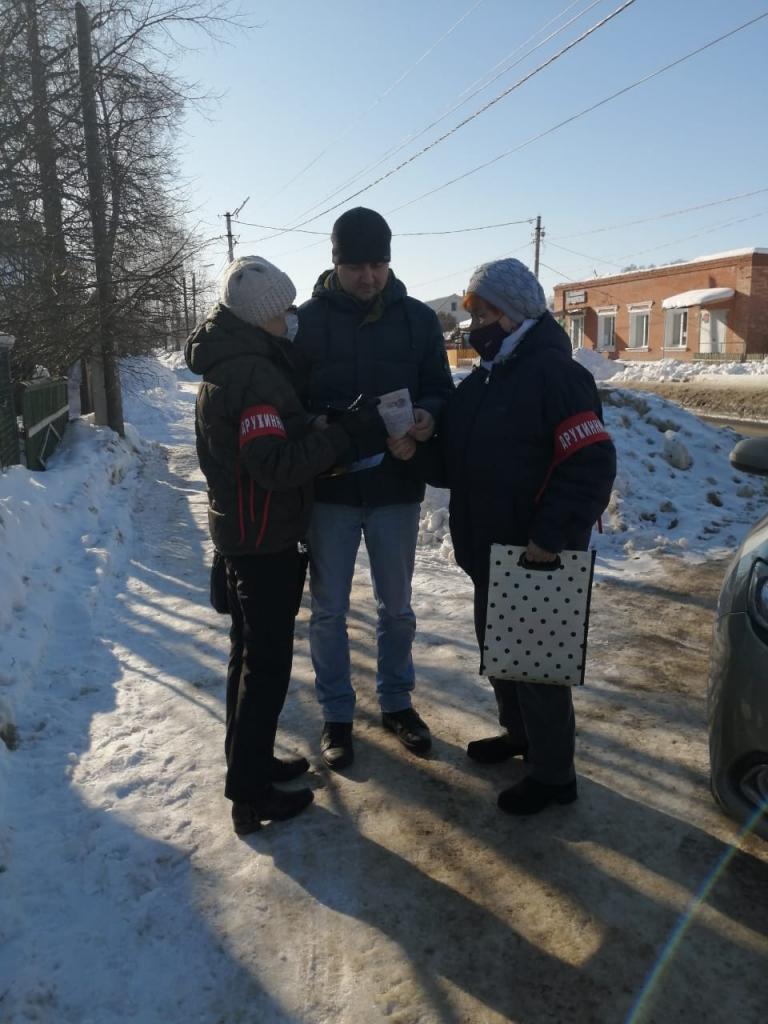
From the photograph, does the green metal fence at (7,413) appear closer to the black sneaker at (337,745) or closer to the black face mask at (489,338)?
the black sneaker at (337,745)

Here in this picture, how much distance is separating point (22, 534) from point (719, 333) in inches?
1182

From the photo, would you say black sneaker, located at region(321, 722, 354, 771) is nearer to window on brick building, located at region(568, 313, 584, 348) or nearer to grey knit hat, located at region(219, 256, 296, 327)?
grey knit hat, located at region(219, 256, 296, 327)

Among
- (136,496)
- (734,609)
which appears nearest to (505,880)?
(734,609)

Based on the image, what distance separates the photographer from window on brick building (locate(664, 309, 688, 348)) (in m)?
31.9

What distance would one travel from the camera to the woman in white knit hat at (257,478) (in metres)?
2.48

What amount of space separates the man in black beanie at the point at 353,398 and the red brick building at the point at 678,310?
92.5 feet

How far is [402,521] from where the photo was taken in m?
3.21

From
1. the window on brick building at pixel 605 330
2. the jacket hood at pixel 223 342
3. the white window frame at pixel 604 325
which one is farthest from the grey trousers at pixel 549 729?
the window on brick building at pixel 605 330

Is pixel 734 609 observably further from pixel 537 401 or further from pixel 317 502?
pixel 317 502

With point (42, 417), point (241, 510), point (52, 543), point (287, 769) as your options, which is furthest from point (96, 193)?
point (287, 769)

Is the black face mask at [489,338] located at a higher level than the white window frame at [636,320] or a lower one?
lower

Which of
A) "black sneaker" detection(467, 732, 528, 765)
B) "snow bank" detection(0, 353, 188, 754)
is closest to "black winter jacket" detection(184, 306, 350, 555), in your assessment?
"black sneaker" detection(467, 732, 528, 765)

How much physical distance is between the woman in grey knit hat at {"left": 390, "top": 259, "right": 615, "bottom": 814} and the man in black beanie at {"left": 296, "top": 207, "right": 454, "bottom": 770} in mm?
276

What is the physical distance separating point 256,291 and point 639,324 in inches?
1389
